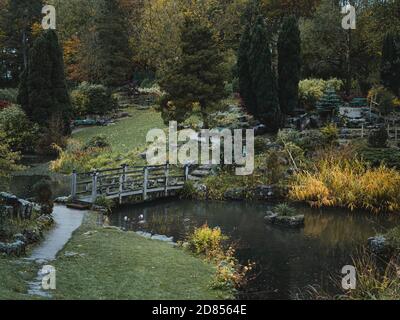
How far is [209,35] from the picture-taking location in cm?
2692

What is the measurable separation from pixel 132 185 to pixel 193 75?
25.6ft

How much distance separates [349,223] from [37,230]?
1045cm

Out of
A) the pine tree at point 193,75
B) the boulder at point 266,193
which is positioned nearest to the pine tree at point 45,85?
the pine tree at point 193,75

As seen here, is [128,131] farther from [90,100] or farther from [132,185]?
[132,185]

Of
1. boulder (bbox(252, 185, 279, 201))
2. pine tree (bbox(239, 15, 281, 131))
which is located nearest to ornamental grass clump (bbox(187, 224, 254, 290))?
boulder (bbox(252, 185, 279, 201))

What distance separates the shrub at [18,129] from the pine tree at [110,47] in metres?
12.2

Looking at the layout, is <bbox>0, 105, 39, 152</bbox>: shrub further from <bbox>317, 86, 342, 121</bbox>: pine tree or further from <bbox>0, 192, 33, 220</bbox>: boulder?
<bbox>0, 192, 33, 220</bbox>: boulder

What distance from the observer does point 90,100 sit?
3838 centimetres

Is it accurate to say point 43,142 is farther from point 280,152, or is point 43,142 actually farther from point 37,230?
point 37,230

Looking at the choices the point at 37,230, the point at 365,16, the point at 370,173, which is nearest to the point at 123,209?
the point at 37,230

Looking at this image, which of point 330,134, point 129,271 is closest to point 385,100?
point 330,134

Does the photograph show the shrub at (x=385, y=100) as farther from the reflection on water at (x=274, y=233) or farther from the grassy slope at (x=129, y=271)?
the grassy slope at (x=129, y=271)

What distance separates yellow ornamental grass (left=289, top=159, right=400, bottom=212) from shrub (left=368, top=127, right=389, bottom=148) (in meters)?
2.05
